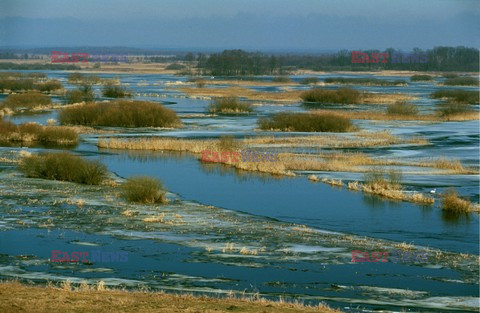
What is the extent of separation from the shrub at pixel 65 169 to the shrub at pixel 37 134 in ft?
44.0

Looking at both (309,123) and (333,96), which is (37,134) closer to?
(309,123)

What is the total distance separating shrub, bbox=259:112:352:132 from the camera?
53.4 metres

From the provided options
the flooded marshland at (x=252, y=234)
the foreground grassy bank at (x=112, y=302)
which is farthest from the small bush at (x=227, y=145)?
the foreground grassy bank at (x=112, y=302)

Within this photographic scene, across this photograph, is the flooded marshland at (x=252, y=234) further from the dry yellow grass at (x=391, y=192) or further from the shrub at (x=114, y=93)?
the shrub at (x=114, y=93)

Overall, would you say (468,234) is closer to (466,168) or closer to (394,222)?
(394,222)

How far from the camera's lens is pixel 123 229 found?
2183cm

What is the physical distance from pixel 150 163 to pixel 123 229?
16472 mm

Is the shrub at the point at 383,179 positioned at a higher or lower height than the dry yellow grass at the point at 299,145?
higher

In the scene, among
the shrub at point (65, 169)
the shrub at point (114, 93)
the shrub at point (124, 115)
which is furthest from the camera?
the shrub at point (114, 93)

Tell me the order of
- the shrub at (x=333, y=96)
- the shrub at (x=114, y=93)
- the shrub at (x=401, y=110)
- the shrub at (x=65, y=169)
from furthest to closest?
the shrub at (x=333, y=96), the shrub at (x=114, y=93), the shrub at (x=401, y=110), the shrub at (x=65, y=169)

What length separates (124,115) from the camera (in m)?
56.0

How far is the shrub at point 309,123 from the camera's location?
53375 millimetres

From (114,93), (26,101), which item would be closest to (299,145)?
(26,101)

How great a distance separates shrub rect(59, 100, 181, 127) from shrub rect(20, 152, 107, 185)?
22785 millimetres
